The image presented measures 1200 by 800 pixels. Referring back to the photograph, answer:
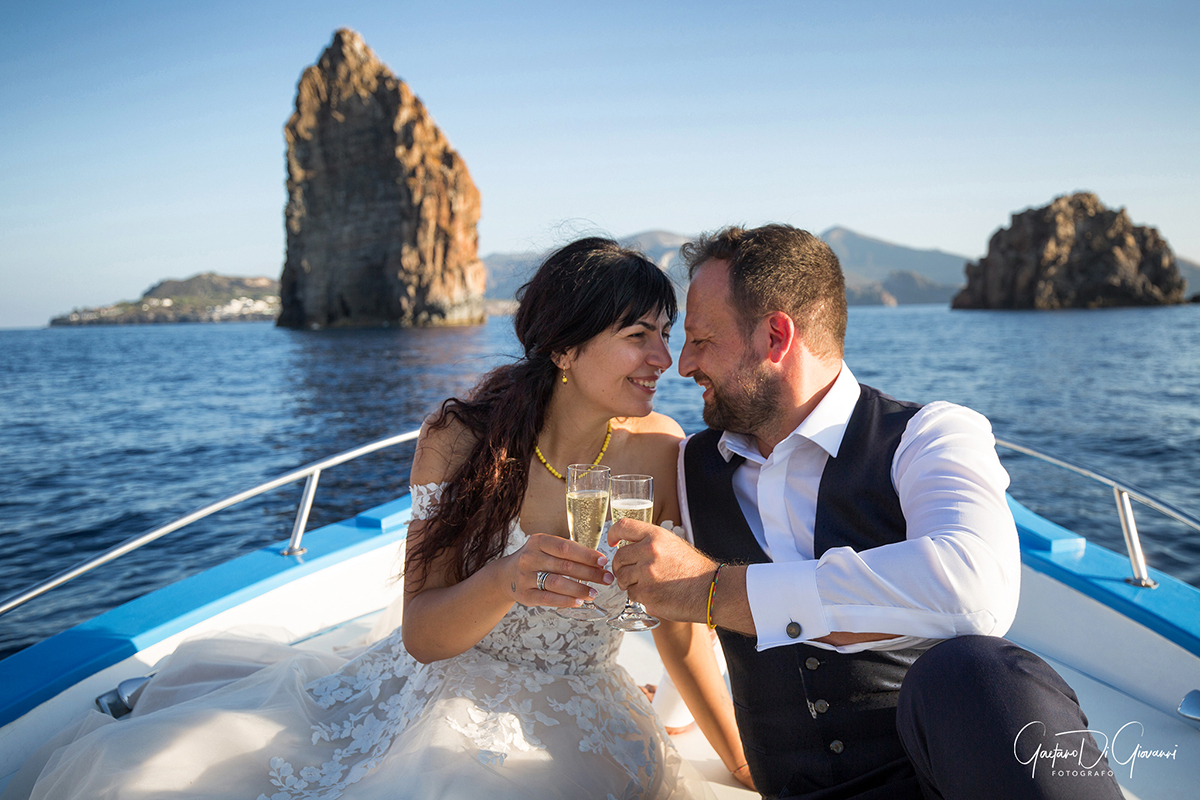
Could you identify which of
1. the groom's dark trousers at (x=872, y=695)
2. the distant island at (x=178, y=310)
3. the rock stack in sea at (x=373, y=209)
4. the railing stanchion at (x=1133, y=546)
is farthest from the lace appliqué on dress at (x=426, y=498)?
the distant island at (x=178, y=310)

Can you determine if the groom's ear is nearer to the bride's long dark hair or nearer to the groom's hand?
the bride's long dark hair

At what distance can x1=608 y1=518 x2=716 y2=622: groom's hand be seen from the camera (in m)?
1.72

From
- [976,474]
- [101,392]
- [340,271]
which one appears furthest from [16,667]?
[340,271]

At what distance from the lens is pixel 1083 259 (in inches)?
2859

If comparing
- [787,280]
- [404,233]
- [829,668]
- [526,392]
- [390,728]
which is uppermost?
[404,233]

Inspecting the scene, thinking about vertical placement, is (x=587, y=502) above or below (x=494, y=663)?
above

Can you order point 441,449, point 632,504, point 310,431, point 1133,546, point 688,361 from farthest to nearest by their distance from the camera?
point 310,431 → point 1133,546 → point 441,449 → point 688,361 → point 632,504

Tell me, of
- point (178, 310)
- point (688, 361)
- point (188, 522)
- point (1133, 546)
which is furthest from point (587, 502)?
point (178, 310)

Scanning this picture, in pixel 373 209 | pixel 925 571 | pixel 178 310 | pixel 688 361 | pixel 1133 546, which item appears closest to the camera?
pixel 925 571

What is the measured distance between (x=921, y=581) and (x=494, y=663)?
4.60ft

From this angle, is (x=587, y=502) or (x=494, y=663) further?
(x=494, y=663)

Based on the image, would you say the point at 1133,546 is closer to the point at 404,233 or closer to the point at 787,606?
the point at 787,606

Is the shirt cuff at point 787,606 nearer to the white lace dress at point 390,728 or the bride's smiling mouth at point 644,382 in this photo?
the white lace dress at point 390,728

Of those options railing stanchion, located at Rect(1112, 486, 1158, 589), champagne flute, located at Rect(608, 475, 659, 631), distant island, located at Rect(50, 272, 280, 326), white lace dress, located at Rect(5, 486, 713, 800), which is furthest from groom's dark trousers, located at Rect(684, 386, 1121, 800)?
distant island, located at Rect(50, 272, 280, 326)
